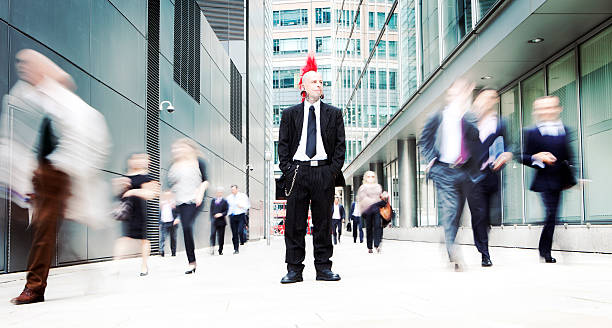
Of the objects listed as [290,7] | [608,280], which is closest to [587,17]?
[608,280]

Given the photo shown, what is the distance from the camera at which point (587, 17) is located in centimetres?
1084

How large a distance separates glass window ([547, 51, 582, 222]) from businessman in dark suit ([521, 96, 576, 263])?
4.05 m

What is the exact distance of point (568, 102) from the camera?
40.3 ft

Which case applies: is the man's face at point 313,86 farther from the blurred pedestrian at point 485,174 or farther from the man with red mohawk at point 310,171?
the blurred pedestrian at point 485,174

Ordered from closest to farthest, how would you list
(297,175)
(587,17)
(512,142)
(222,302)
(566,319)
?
1. (566,319)
2. (222,302)
3. (297,175)
4. (587,17)
5. (512,142)

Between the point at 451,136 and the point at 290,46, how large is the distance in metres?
60.3

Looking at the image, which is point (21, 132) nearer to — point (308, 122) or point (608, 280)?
point (308, 122)

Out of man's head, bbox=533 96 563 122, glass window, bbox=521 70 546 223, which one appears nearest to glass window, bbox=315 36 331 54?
glass window, bbox=521 70 546 223

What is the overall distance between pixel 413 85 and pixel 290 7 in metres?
49.0

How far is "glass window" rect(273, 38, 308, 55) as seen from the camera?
6588 centimetres

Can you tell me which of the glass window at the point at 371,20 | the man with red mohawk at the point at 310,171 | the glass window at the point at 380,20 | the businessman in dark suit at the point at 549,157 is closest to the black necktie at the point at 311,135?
the man with red mohawk at the point at 310,171

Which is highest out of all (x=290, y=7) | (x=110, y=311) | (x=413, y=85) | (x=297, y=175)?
(x=290, y=7)

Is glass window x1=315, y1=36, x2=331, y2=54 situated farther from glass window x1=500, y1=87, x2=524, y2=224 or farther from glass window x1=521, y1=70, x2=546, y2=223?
glass window x1=521, y1=70, x2=546, y2=223

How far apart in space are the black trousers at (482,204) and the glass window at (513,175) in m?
7.00
